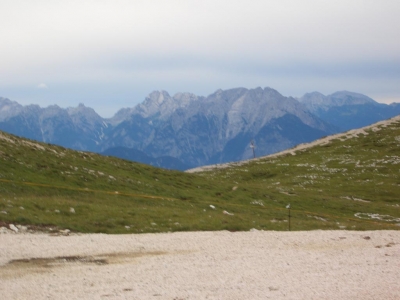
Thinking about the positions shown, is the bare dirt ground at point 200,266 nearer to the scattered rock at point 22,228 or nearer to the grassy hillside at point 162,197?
the scattered rock at point 22,228

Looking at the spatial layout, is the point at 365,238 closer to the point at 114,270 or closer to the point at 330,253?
the point at 330,253

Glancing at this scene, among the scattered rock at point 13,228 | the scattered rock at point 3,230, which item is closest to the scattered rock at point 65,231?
the scattered rock at point 13,228

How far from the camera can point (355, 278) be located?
72.4ft

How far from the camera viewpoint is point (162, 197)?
162 ft

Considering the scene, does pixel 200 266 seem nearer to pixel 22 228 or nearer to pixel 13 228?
pixel 22 228

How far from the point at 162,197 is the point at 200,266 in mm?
25694

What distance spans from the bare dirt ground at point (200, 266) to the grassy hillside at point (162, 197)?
3.71 metres

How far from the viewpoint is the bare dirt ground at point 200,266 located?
2005 centimetres

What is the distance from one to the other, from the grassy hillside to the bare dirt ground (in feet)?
12.2

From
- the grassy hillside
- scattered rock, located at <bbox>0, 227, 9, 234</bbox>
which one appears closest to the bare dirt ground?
scattered rock, located at <bbox>0, 227, 9, 234</bbox>

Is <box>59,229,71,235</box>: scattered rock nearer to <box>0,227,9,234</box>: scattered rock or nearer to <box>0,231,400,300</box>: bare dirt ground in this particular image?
<box>0,231,400,300</box>: bare dirt ground

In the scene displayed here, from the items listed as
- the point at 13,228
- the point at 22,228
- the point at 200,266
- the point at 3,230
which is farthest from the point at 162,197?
the point at 200,266

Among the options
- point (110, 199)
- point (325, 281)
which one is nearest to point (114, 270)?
point (325, 281)

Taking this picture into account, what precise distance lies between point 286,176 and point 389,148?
3203 cm
